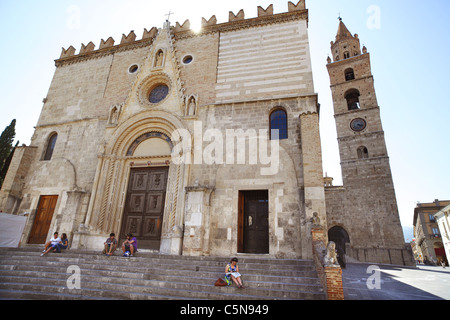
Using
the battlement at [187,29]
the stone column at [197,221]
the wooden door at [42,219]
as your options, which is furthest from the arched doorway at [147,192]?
the battlement at [187,29]

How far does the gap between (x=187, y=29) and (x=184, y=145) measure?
7990 millimetres

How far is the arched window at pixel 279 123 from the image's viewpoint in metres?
10.8

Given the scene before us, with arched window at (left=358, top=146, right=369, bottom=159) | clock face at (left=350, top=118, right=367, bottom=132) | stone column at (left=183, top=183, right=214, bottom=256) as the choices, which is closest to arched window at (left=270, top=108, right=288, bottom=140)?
stone column at (left=183, top=183, right=214, bottom=256)

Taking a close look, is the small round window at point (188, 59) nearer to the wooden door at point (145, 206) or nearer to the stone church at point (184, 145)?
the stone church at point (184, 145)

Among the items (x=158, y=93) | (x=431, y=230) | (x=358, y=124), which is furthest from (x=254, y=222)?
(x=431, y=230)

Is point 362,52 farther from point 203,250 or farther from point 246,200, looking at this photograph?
point 203,250

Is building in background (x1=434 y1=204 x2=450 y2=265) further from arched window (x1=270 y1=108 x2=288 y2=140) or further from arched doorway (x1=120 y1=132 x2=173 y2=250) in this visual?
arched doorway (x1=120 y1=132 x2=173 y2=250)

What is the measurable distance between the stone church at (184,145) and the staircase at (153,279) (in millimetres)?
1801

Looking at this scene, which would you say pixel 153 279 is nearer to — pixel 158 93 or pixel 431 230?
pixel 158 93

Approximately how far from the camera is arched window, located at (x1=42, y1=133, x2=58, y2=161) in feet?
47.1

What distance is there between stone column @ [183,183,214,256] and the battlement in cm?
969

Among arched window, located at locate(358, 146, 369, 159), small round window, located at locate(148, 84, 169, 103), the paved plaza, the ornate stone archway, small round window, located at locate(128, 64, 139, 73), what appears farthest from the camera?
arched window, located at locate(358, 146, 369, 159)

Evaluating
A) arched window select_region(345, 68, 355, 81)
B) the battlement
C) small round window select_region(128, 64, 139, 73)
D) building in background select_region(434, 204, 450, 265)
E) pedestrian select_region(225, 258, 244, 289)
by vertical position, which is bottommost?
pedestrian select_region(225, 258, 244, 289)
